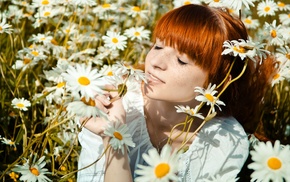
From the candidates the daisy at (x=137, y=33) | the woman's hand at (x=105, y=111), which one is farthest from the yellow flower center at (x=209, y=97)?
the daisy at (x=137, y=33)

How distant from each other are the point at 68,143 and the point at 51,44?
1.50 ft

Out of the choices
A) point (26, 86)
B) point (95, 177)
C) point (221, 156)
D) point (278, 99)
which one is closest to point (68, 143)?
point (95, 177)

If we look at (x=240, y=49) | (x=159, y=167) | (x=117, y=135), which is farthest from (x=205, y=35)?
(x=159, y=167)

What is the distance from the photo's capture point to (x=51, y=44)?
1970 mm

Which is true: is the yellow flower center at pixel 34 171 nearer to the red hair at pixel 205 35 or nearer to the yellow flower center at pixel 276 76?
the red hair at pixel 205 35

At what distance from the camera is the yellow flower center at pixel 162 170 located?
3.28 feet

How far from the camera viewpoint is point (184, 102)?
1529 millimetres

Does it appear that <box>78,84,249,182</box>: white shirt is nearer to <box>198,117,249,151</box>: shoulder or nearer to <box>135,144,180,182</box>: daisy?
<box>198,117,249,151</box>: shoulder

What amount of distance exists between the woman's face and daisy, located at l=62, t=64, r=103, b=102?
0.23m

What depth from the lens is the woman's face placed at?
4.39ft

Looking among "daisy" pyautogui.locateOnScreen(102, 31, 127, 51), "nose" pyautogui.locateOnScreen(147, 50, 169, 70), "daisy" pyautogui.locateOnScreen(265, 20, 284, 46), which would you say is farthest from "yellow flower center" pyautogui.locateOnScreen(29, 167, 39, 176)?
"daisy" pyautogui.locateOnScreen(265, 20, 284, 46)

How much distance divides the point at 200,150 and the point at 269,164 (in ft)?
1.68

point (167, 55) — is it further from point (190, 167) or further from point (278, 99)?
point (278, 99)

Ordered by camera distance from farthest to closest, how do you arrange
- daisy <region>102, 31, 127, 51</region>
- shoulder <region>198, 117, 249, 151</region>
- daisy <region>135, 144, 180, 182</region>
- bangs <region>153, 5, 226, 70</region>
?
daisy <region>102, 31, 127, 51</region>, shoulder <region>198, 117, 249, 151</region>, bangs <region>153, 5, 226, 70</region>, daisy <region>135, 144, 180, 182</region>
